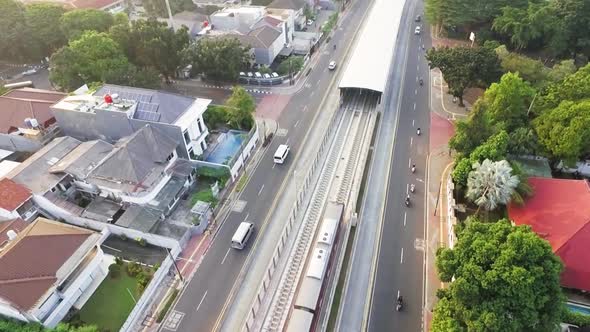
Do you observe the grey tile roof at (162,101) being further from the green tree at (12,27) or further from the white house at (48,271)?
the green tree at (12,27)

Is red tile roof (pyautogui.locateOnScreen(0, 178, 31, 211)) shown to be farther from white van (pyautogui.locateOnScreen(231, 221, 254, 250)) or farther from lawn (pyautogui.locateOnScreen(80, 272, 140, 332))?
white van (pyautogui.locateOnScreen(231, 221, 254, 250))

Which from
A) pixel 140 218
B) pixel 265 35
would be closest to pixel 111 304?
pixel 140 218

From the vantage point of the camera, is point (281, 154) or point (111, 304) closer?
point (111, 304)

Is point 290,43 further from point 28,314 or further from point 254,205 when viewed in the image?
point 28,314

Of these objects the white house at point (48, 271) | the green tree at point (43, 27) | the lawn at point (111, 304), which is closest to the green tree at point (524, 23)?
the lawn at point (111, 304)

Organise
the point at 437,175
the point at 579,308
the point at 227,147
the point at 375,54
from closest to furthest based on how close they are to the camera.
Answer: the point at 579,308 < the point at 437,175 < the point at 227,147 < the point at 375,54

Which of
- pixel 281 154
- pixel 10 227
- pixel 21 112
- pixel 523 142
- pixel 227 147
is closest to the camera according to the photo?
pixel 10 227

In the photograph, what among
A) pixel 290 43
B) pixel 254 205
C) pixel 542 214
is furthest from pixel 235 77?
pixel 542 214

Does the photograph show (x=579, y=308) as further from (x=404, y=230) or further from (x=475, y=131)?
(x=475, y=131)
